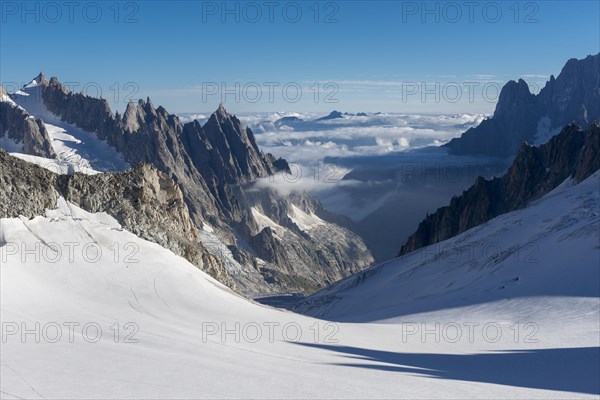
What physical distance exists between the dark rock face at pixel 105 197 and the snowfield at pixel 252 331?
1947 millimetres

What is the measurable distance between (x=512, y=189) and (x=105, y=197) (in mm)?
141352

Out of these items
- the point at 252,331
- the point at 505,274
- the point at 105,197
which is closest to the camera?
the point at 252,331

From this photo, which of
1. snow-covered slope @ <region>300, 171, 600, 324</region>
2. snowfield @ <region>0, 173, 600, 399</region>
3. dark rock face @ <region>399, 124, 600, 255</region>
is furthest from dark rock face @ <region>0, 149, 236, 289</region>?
dark rock face @ <region>399, 124, 600, 255</region>

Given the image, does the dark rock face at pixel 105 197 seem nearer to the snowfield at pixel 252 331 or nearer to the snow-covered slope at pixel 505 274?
the snowfield at pixel 252 331

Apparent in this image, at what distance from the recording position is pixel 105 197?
68.9m

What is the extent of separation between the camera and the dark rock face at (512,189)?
17162 cm

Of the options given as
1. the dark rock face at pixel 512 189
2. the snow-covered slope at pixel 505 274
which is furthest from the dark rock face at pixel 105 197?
the dark rock face at pixel 512 189

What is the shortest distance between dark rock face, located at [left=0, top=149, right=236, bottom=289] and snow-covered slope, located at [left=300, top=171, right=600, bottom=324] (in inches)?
940

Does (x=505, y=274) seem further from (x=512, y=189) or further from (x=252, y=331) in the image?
(x=512, y=189)

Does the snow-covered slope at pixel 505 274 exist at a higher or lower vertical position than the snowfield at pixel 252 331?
lower

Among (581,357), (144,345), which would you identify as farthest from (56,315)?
(581,357)

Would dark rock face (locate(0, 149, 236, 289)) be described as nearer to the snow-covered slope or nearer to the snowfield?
the snowfield

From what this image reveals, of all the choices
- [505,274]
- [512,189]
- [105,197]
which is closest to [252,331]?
[105,197]

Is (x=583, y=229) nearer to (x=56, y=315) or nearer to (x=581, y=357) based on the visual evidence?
(x=581, y=357)
